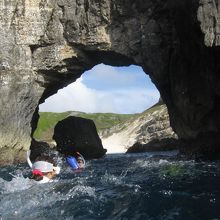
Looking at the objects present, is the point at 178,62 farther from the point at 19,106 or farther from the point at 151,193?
the point at 151,193

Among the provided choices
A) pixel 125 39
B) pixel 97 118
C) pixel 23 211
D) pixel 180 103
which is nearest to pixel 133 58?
pixel 125 39

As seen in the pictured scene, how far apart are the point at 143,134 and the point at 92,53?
1687 inches

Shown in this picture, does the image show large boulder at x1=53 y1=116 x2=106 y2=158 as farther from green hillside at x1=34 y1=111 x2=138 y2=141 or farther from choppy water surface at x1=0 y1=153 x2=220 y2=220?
green hillside at x1=34 y1=111 x2=138 y2=141

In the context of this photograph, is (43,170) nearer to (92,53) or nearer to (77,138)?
(92,53)

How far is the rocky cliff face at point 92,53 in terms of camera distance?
36.8 metres

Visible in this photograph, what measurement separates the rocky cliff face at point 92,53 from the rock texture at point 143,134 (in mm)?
30930

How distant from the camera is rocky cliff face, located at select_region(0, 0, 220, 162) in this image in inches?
1447

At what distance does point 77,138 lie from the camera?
2007 inches

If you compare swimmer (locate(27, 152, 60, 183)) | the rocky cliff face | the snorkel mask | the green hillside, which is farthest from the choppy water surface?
the green hillside

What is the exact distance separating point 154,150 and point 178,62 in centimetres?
3481

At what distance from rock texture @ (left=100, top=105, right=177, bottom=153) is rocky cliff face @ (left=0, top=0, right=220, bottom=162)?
101 feet

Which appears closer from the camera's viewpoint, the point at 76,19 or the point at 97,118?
the point at 76,19

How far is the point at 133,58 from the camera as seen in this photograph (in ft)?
126

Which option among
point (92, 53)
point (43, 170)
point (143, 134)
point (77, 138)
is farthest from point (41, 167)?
point (143, 134)
